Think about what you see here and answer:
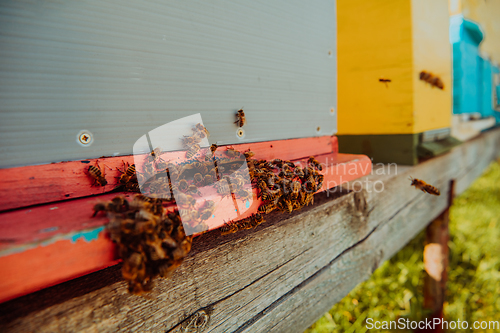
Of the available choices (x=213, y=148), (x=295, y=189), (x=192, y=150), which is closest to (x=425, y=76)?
(x=295, y=189)

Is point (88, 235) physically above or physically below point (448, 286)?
above

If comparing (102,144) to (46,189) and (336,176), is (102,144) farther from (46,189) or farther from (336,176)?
(336,176)

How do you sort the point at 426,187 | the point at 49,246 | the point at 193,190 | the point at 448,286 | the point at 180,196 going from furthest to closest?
the point at 448,286, the point at 426,187, the point at 193,190, the point at 180,196, the point at 49,246

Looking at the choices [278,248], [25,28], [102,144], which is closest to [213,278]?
[278,248]

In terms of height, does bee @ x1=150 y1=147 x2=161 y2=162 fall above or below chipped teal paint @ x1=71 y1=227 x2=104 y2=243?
above

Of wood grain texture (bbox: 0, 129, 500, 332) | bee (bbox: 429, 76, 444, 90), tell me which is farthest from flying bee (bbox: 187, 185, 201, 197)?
bee (bbox: 429, 76, 444, 90)

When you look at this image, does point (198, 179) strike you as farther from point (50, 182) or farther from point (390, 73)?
point (390, 73)

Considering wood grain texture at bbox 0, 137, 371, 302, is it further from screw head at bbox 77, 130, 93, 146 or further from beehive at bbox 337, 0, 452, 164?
beehive at bbox 337, 0, 452, 164
